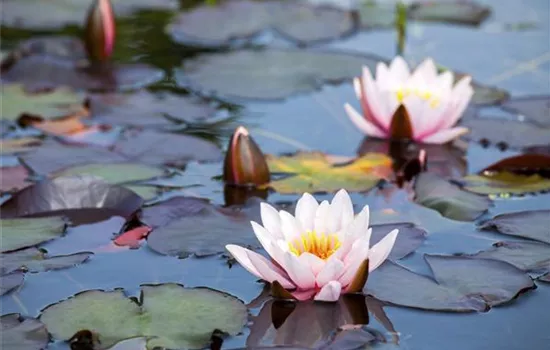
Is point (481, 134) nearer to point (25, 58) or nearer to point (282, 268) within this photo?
point (282, 268)

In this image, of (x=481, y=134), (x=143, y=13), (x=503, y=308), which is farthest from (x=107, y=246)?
(x=143, y=13)

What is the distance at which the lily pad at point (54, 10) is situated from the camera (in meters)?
4.64

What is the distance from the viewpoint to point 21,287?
222 centimetres

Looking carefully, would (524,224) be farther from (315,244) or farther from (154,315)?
(154,315)

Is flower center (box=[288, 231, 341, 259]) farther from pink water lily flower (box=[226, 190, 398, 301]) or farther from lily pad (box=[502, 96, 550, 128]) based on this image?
lily pad (box=[502, 96, 550, 128])

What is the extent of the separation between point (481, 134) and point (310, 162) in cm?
64

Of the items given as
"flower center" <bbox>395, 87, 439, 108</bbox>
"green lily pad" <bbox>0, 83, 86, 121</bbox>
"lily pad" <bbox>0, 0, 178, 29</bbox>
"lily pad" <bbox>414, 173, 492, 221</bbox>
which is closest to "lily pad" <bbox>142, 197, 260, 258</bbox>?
"lily pad" <bbox>414, 173, 492, 221</bbox>

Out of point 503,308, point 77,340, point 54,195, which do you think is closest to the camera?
point 77,340

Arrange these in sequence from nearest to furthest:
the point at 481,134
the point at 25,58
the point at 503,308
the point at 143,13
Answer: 1. the point at 503,308
2. the point at 481,134
3. the point at 25,58
4. the point at 143,13

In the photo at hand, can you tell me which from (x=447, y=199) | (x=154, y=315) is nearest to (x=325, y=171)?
(x=447, y=199)

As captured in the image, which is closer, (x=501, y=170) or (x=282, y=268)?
(x=282, y=268)

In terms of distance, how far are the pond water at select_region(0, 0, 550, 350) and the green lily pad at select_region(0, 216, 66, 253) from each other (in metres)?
0.02

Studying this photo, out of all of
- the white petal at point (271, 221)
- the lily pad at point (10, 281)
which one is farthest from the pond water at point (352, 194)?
the white petal at point (271, 221)

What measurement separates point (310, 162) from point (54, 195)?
744mm
